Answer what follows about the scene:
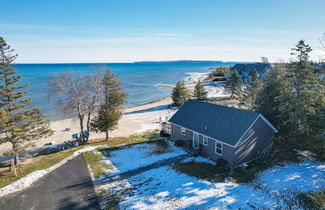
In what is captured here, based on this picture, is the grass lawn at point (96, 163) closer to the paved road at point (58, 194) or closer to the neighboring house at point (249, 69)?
the paved road at point (58, 194)

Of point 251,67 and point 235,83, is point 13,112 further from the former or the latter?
point 251,67

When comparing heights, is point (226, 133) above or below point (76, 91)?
below

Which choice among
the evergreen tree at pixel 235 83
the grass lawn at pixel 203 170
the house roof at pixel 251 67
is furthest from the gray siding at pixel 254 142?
the house roof at pixel 251 67

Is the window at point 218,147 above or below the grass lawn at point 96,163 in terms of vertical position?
above

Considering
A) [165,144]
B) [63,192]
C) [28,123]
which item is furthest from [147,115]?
[63,192]

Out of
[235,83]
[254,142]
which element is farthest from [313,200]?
[235,83]

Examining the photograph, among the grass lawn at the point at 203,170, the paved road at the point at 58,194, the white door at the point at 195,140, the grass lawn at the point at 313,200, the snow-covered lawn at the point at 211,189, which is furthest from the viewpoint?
the white door at the point at 195,140

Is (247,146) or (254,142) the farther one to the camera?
(254,142)
